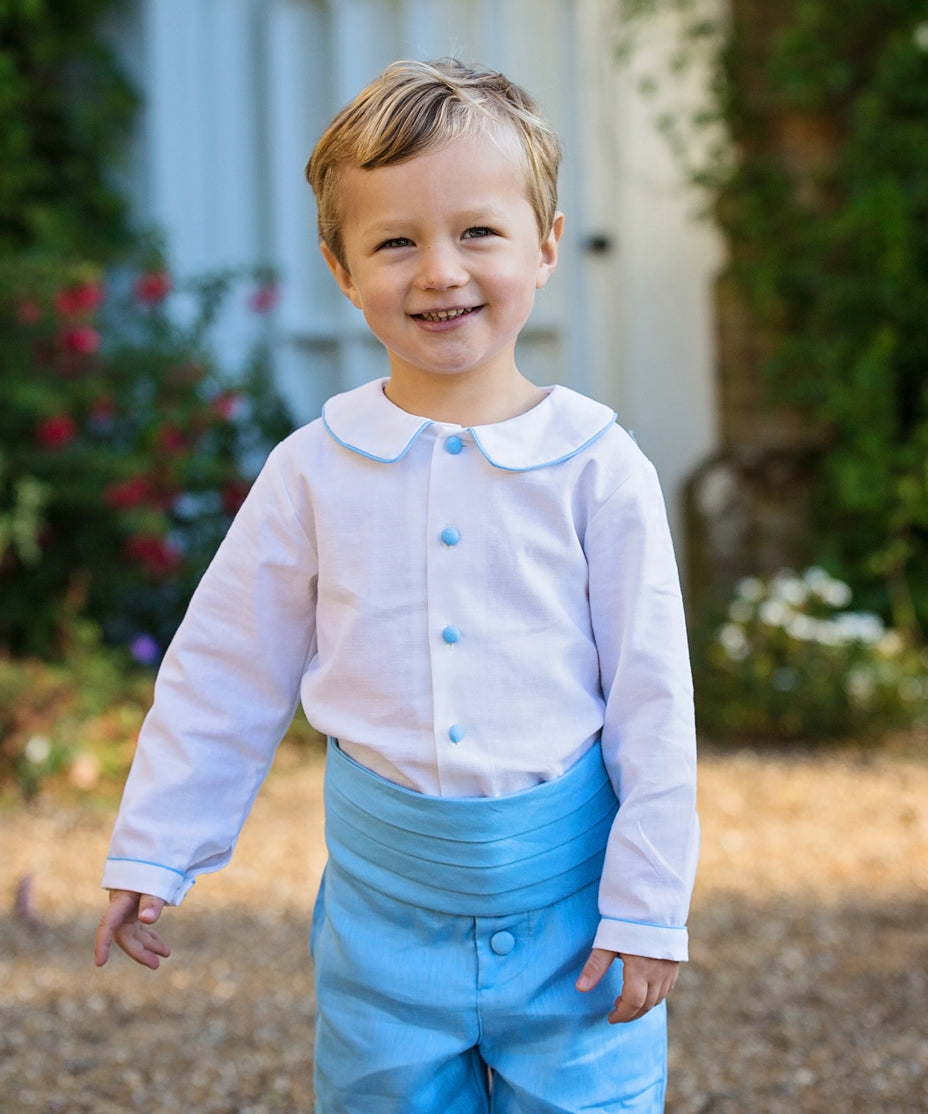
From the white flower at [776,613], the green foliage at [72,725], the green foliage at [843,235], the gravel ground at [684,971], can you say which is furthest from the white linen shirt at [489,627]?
the green foliage at [843,235]

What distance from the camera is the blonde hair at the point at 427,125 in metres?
1.30

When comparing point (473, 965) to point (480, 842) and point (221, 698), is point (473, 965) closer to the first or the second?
point (480, 842)

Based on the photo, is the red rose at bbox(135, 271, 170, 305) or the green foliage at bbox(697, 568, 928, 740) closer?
the green foliage at bbox(697, 568, 928, 740)

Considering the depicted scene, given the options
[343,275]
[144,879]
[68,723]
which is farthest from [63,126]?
[144,879]

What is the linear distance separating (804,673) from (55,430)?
8.03ft

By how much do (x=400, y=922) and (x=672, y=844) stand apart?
0.94 ft

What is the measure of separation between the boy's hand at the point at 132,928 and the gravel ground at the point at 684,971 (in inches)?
30.5

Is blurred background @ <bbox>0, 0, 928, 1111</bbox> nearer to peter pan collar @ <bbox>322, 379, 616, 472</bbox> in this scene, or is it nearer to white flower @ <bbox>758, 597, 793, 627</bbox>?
white flower @ <bbox>758, 597, 793, 627</bbox>

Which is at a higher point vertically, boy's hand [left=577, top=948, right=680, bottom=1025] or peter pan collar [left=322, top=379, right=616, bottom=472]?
peter pan collar [left=322, top=379, right=616, bottom=472]

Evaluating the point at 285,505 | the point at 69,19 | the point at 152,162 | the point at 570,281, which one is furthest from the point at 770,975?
the point at 69,19

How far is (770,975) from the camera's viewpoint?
8.45 feet

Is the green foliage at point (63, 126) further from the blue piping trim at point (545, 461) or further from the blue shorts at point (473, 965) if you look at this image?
the blue shorts at point (473, 965)

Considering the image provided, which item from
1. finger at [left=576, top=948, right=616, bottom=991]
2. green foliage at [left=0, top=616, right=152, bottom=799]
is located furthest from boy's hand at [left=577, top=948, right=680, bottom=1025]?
green foliage at [left=0, top=616, right=152, bottom=799]

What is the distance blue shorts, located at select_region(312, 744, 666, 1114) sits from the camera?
1353mm
